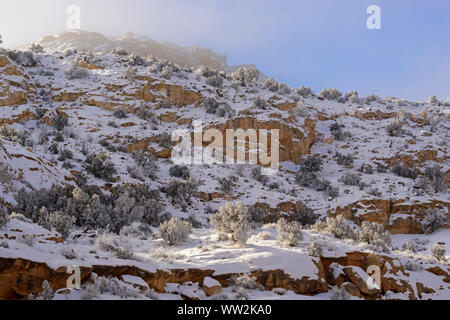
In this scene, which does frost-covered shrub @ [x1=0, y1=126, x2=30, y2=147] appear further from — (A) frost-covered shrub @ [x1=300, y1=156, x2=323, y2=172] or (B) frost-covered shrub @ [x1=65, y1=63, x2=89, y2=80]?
(A) frost-covered shrub @ [x1=300, y1=156, x2=323, y2=172]

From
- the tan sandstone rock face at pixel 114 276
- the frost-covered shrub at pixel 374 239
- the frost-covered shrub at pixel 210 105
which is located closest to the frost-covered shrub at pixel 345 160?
the frost-covered shrub at pixel 210 105

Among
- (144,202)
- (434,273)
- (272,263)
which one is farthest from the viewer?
(144,202)

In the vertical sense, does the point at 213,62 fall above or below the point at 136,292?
above

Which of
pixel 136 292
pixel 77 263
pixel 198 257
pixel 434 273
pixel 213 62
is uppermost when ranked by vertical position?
pixel 213 62

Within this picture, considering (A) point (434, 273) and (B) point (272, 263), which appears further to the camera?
(A) point (434, 273)

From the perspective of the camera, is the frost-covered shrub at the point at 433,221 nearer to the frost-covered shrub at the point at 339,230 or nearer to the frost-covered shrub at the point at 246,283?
the frost-covered shrub at the point at 339,230

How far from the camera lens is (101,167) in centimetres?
1670

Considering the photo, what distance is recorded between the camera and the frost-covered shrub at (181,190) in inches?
633

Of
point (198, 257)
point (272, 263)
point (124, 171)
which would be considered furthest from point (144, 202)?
point (272, 263)

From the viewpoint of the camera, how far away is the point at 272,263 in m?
7.45

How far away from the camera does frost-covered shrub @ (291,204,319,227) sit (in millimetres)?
16641

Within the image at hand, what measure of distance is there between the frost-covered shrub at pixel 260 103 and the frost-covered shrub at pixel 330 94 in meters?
12.2
